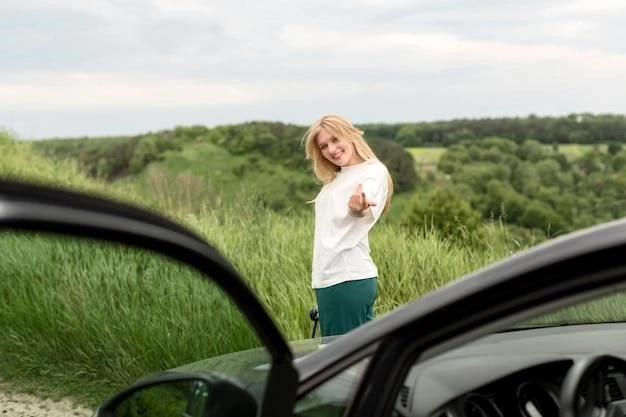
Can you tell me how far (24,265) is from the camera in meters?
1.92

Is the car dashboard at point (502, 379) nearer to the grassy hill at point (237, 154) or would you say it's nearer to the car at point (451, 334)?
the car at point (451, 334)

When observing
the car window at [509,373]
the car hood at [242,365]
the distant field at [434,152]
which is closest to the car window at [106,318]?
the car hood at [242,365]

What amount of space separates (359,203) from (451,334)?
351cm

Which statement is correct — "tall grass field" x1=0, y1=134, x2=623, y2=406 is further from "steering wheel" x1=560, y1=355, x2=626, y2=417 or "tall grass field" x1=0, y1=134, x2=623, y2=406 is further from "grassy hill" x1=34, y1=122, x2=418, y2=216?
"grassy hill" x1=34, y1=122, x2=418, y2=216

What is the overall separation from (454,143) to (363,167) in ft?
133

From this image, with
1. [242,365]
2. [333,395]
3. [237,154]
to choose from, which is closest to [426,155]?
[237,154]

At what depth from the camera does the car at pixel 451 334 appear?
158 centimetres

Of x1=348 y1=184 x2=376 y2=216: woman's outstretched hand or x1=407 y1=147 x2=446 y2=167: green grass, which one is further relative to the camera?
x1=407 y1=147 x2=446 y2=167: green grass

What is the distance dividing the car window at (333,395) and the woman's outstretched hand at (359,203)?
3377 mm

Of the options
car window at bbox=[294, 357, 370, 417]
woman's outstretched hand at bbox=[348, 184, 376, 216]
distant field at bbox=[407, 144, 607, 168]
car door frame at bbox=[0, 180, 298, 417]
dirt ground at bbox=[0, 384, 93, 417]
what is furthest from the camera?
distant field at bbox=[407, 144, 607, 168]

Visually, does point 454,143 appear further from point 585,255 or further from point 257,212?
point 585,255

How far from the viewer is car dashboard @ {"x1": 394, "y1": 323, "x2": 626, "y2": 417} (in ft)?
5.59

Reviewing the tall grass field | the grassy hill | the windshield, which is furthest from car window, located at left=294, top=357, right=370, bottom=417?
the grassy hill

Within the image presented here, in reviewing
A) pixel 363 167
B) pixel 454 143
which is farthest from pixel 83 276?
pixel 454 143
